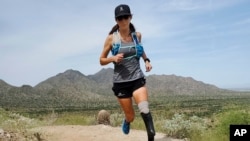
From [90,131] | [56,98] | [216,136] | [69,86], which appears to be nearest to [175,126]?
[216,136]

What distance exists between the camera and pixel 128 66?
22.7 ft

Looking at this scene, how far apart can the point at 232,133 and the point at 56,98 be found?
11179cm

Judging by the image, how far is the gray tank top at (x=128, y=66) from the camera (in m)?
6.89

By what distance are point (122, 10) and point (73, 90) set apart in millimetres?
125587

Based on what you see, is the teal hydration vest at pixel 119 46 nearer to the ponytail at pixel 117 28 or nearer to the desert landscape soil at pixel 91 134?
the ponytail at pixel 117 28

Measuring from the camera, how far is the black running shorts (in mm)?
7045

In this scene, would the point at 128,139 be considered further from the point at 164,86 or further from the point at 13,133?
the point at 164,86

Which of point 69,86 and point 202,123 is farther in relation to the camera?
point 69,86

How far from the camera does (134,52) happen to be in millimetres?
6938

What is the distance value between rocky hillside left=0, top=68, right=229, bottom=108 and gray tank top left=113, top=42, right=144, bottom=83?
2980 inches

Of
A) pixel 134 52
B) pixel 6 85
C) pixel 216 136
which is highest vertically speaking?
pixel 6 85

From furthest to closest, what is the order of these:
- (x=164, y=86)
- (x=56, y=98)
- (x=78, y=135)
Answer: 1. (x=164, y=86)
2. (x=56, y=98)
3. (x=78, y=135)

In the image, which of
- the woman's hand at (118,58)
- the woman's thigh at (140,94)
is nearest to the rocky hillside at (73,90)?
the woman's thigh at (140,94)

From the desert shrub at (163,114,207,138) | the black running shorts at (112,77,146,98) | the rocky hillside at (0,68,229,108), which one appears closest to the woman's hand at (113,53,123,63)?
the black running shorts at (112,77,146,98)
